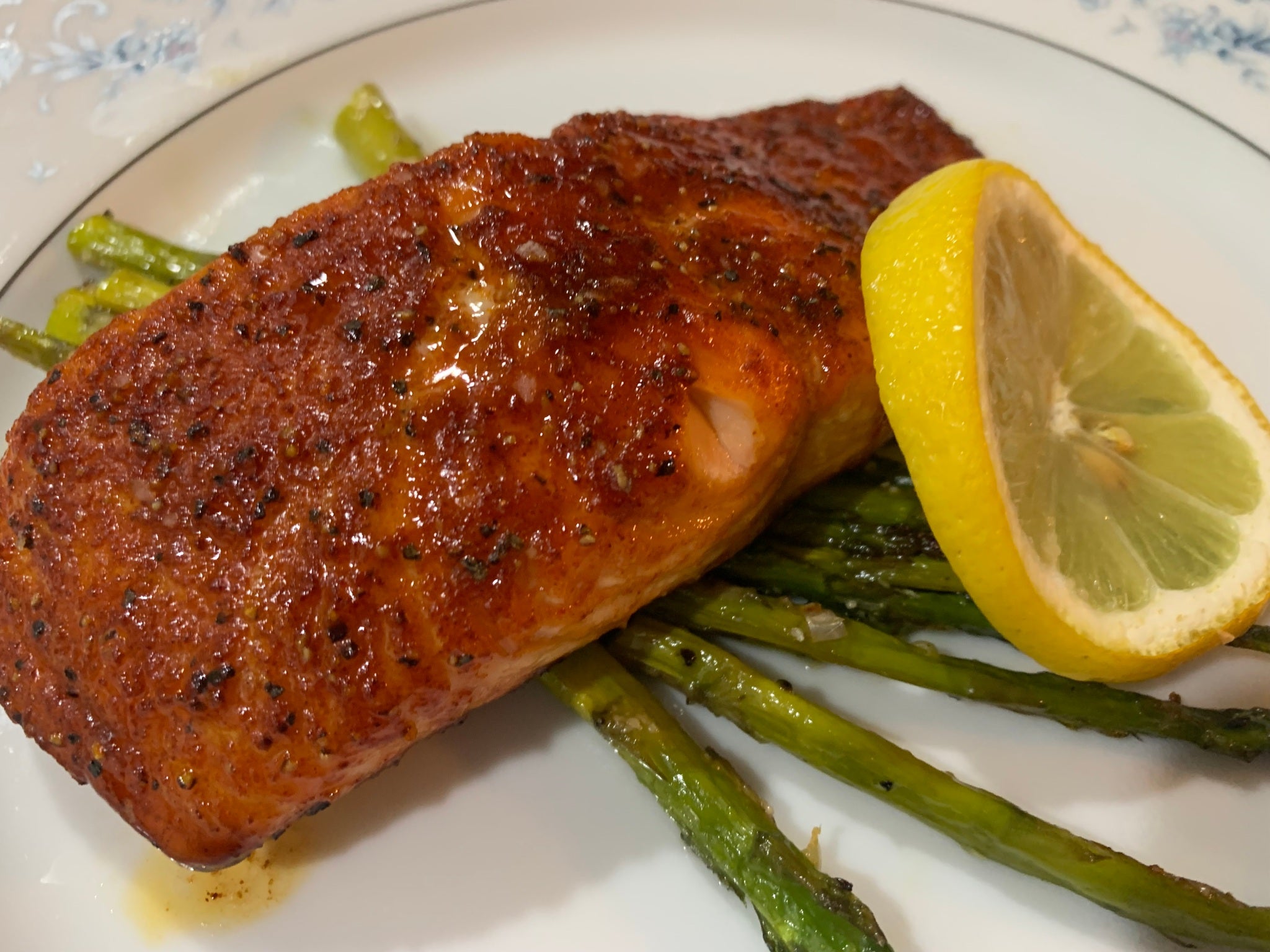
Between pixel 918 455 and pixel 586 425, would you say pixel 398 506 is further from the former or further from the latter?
pixel 918 455

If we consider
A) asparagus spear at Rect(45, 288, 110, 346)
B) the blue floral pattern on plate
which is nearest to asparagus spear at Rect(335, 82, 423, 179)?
asparagus spear at Rect(45, 288, 110, 346)

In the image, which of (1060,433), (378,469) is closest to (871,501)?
(1060,433)

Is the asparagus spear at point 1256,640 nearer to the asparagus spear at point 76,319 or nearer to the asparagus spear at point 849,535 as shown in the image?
the asparagus spear at point 849,535

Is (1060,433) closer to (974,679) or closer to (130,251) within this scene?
(974,679)

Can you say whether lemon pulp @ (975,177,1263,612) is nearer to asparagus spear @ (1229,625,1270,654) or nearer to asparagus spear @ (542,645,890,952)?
asparagus spear @ (1229,625,1270,654)

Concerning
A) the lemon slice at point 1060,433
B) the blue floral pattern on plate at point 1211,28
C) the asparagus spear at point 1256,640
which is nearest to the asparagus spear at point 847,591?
the lemon slice at point 1060,433

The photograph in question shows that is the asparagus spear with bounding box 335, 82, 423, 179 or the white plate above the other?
the asparagus spear with bounding box 335, 82, 423, 179
